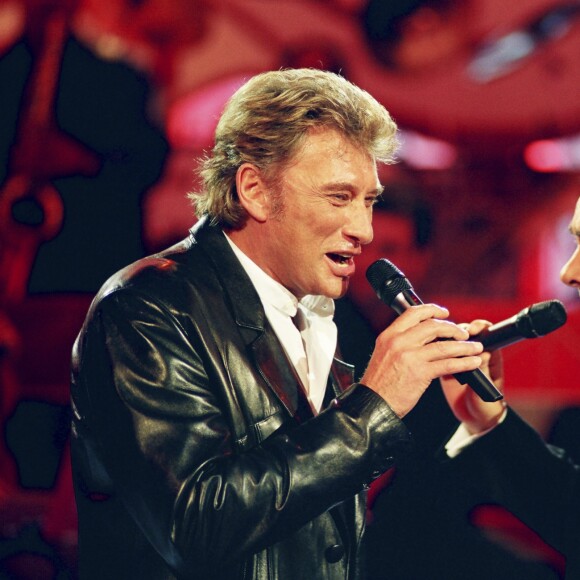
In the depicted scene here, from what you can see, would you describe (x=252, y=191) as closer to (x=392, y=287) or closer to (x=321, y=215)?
(x=321, y=215)

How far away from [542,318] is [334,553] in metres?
0.62

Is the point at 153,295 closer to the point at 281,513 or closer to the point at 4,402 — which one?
the point at 281,513

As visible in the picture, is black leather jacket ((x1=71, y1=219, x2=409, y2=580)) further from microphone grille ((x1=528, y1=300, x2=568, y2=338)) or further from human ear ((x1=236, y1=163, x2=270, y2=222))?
microphone grille ((x1=528, y1=300, x2=568, y2=338))

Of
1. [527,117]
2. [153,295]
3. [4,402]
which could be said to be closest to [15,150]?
[4,402]

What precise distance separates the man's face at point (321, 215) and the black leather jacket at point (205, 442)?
0.39 ft

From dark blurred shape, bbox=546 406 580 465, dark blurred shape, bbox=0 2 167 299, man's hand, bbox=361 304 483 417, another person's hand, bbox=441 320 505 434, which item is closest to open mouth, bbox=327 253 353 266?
man's hand, bbox=361 304 483 417

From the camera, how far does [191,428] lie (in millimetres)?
1268

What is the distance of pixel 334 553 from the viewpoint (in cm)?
143

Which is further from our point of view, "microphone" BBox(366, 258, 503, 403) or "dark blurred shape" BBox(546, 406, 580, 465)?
"dark blurred shape" BBox(546, 406, 580, 465)

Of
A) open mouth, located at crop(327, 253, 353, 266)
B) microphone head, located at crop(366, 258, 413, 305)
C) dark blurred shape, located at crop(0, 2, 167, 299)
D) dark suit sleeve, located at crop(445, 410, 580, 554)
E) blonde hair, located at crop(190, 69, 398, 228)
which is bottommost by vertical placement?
dark suit sleeve, located at crop(445, 410, 580, 554)

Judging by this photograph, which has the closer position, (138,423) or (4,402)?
(138,423)

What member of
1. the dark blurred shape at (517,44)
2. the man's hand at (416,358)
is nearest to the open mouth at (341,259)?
the man's hand at (416,358)

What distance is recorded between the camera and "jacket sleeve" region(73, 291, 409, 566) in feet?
4.02

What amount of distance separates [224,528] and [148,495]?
5.2 inches
